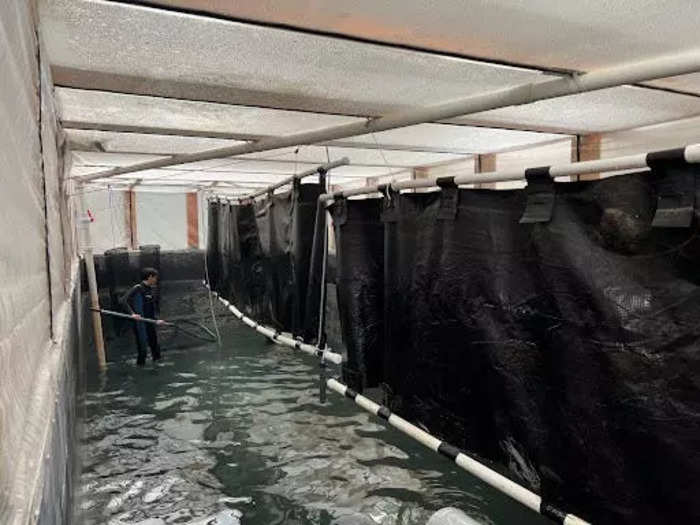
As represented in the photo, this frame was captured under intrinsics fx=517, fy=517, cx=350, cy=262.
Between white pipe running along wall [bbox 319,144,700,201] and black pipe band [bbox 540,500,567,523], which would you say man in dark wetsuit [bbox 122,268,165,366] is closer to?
white pipe running along wall [bbox 319,144,700,201]

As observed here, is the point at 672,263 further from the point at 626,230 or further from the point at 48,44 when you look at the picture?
the point at 48,44

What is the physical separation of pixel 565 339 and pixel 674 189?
2.08 ft

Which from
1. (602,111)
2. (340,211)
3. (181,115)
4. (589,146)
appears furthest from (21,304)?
(589,146)

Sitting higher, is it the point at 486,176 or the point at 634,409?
the point at 486,176

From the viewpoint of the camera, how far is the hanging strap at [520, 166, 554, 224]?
195 cm

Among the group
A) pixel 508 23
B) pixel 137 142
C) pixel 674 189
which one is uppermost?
pixel 137 142

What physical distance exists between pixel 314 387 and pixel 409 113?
3.75m

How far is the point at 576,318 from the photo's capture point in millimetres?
1869

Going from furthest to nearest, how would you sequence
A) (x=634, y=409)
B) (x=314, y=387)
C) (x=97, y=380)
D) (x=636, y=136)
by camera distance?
(x=97, y=380) < (x=314, y=387) < (x=636, y=136) < (x=634, y=409)

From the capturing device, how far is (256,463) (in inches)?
162

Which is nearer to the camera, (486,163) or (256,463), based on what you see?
(256,463)

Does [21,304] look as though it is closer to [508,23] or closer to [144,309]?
[508,23]

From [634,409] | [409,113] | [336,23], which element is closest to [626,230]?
[634,409]

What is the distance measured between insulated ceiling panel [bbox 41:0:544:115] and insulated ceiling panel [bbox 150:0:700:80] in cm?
16
